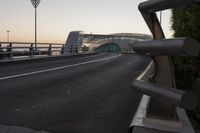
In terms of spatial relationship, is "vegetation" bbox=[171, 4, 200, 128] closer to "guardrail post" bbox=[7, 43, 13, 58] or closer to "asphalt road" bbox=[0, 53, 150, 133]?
"asphalt road" bbox=[0, 53, 150, 133]

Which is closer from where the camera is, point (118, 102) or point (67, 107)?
point (67, 107)

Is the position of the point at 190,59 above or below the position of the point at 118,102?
above

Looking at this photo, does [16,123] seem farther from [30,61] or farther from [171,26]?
[30,61]

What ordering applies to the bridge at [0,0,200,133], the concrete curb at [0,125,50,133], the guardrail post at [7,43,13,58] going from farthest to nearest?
1. the guardrail post at [7,43,13,58]
2. the concrete curb at [0,125,50,133]
3. the bridge at [0,0,200,133]

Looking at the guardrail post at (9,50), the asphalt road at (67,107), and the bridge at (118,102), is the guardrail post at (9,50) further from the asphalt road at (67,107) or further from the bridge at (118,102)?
the asphalt road at (67,107)

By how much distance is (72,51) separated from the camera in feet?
149

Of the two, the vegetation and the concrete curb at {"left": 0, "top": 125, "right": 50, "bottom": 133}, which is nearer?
the concrete curb at {"left": 0, "top": 125, "right": 50, "bottom": 133}

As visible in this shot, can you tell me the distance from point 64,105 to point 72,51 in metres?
36.4

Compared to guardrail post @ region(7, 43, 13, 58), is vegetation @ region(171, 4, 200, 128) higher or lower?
higher

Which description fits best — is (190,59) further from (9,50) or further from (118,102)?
(9,50)

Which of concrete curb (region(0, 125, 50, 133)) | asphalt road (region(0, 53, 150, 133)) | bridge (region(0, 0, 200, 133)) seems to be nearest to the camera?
bridge (region(0, 0, 200, 133))

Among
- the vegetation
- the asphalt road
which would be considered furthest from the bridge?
the vegetation

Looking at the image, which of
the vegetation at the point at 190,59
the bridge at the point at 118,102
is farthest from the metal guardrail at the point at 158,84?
the vegetation at the point at 190,59

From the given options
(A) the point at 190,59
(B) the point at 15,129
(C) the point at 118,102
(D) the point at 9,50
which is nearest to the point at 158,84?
(B) the point at 15,129
